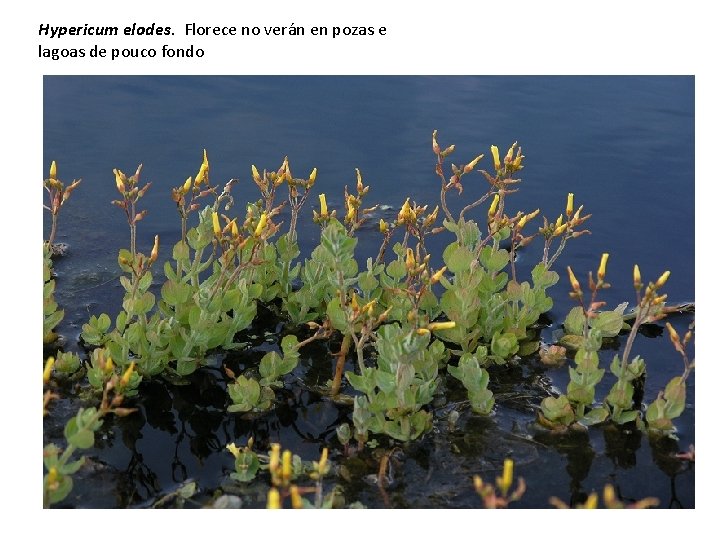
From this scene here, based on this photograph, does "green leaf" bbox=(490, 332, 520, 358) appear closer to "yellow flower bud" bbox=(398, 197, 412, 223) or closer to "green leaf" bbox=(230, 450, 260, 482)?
"yellow flower bud" bbox=(398, 197, 412, 223)

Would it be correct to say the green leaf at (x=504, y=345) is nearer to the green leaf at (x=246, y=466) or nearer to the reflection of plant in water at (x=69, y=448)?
the green leaf at (x=246, y=466)

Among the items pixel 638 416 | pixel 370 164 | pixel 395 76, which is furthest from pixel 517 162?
pixel 395 76

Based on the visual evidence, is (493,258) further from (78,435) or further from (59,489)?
(59,489)

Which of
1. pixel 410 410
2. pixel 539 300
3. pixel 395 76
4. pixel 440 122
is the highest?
pixel 395 76

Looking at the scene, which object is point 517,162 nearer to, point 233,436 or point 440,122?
point 233,436

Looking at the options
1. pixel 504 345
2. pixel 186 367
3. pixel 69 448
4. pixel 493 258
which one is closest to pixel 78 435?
pixel 69 448

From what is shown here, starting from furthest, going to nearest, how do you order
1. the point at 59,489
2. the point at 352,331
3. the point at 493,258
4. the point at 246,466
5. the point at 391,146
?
the point at 391,146 < the point at 493,258 < the point at 352,331 < the point at 246,466 < the point at 59,489
